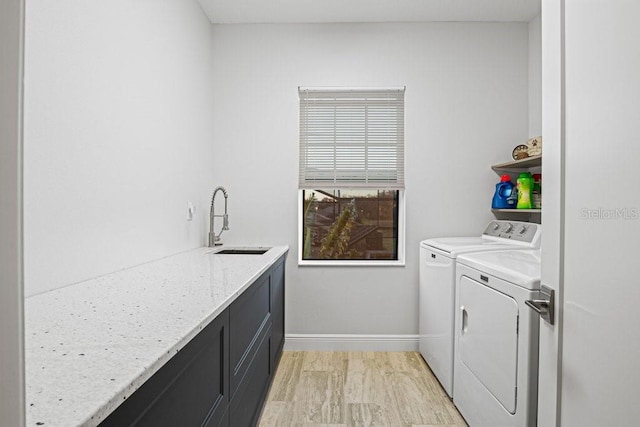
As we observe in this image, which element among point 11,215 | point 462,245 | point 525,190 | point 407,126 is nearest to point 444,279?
point 462,245

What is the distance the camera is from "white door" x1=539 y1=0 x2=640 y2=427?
0.75 metres

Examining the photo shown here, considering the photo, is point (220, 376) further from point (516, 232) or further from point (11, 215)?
point (516, 232)

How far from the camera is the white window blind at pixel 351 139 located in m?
3.17

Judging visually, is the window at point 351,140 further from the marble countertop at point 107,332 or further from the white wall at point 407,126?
the marble countertop at point 107,332

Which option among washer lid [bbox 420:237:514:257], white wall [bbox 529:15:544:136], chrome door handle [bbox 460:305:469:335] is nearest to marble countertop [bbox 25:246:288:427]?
chrome door handle [bbox 460:305:469:335]

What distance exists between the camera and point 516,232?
8.86 feet

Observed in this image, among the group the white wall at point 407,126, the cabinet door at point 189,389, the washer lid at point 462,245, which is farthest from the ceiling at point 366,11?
the cabinet door at point 189,389

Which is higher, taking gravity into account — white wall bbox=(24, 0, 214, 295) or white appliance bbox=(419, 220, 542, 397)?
white wall bbox=(24, 0, 214, 295)

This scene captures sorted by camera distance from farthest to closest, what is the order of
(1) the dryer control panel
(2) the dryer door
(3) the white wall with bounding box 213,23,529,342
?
(3) the white wall with bounding box 213,23,529,342 < (1) the dryer control panel < (2) the dryer door

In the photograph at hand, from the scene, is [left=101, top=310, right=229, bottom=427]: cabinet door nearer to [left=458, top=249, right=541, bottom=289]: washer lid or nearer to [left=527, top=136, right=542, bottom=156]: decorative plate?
[left=458, top=249, right=541, bottom=289]: washer lid

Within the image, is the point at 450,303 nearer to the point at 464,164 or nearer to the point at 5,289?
the point at 464,164

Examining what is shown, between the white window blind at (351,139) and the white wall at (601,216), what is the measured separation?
223 cm

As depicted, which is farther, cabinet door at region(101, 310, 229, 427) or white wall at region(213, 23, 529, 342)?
white wall at region(213, 23, 529, 342)

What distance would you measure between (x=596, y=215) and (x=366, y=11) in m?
2.68
